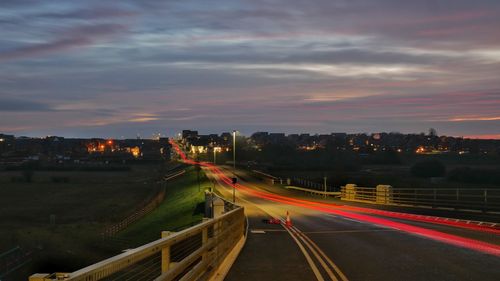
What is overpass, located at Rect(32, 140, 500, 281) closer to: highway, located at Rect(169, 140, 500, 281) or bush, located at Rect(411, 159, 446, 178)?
highway, located at Rect(169, 140, 500, 281)

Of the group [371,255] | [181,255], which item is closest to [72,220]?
[181,255]

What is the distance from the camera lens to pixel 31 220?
69688mm

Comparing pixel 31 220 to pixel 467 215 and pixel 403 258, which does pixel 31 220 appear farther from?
pixel 403 258

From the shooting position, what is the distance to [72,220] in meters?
69.6

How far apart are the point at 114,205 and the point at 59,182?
5978 centimetres

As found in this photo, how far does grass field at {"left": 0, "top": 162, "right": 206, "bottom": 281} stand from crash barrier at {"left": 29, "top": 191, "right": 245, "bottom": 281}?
1987 centimetres

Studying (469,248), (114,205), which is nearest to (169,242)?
(469,248)

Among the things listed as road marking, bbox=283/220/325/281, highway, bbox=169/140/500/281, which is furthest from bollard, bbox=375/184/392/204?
road marking, bbox=283/220/325/281

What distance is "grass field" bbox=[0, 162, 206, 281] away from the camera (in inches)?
1648

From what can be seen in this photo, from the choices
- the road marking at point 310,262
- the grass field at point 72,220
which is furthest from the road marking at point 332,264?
the grass field at point 72,220

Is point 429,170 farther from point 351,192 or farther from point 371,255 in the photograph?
point 371,255

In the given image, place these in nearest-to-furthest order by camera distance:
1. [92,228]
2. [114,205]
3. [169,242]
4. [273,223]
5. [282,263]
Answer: [169,242]
[282,263]
[273,223]
[92,228]
[114,205]

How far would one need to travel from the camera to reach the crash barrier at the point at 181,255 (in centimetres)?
527

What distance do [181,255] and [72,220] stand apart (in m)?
51.4
